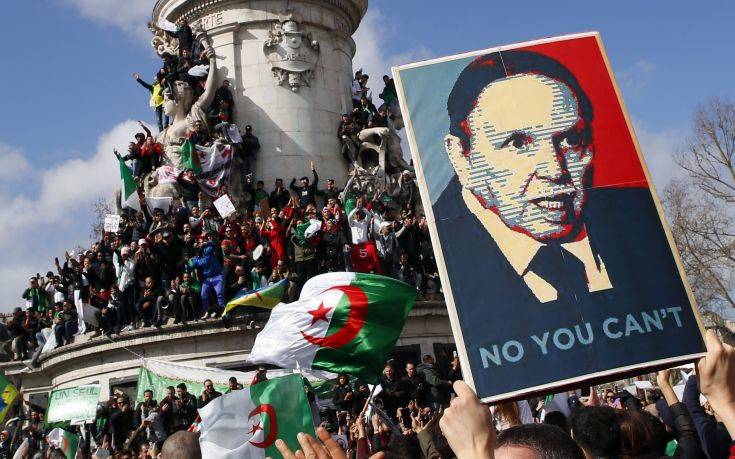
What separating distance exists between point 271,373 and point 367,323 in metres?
6.47

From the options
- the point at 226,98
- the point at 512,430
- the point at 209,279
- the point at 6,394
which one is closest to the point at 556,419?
the point at 512,430

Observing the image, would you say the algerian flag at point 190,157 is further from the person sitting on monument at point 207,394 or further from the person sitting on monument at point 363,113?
the person sitting on monument at point 207,394

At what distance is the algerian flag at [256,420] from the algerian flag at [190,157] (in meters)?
13.4

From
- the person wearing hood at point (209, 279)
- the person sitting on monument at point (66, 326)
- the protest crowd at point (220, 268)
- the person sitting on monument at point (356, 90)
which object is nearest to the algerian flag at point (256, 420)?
the protest crowd at point (220, 268)

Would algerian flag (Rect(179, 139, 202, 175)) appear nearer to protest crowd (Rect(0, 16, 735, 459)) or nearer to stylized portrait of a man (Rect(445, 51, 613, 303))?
protest crowd (Rect(0, 16, 735, 459))

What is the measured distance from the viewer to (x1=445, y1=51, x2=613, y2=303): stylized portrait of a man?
4.26m

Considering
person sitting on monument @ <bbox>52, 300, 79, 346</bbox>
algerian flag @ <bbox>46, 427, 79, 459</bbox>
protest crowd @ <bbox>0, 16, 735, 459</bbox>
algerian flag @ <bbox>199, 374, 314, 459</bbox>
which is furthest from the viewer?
person sitting on monument @ <bbox>52, 300, 79, 346</bbox>

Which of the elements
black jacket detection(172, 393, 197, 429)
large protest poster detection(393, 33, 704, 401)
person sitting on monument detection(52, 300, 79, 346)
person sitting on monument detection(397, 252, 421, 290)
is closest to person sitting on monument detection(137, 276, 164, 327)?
person sitting on monument detection(52, 300, 79, 346)

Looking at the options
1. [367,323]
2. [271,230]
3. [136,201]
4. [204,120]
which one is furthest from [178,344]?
[367,323]

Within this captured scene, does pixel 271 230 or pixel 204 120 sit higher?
pixel 204 120

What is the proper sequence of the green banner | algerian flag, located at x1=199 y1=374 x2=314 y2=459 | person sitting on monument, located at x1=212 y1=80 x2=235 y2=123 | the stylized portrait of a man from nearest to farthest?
the stylized portrait of a man
algerian flag, located at x1=199 y1=374 x2=314 y2=459
the green banner
person sitting on monument, located at x1=212 y1=80 x2=235 y2=123

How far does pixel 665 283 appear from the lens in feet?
13.7

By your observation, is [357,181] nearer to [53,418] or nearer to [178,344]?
[178,344]

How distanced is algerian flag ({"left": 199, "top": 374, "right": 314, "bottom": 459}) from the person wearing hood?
393 inches
